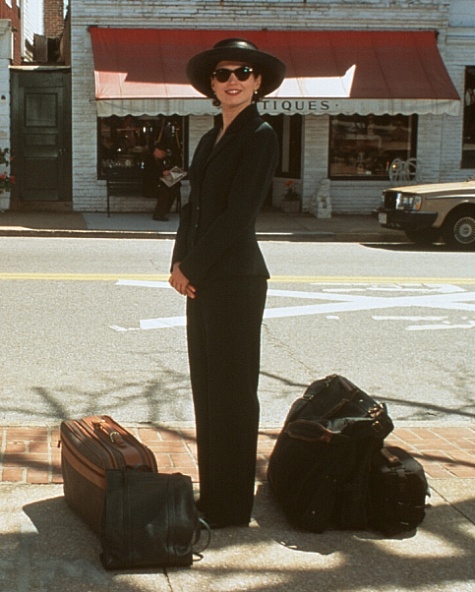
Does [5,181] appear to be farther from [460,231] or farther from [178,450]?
[178,450]

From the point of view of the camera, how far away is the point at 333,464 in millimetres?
4148

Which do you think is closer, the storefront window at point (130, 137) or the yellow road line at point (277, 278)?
the yellow road line at point (277, 278)

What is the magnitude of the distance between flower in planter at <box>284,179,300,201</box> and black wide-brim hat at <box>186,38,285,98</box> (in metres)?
16.7

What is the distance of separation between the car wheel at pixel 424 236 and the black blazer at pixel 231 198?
1217 centimetres

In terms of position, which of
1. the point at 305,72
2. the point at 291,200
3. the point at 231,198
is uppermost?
the point at 305,72

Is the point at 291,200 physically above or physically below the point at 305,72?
below

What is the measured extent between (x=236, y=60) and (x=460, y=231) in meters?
12.1

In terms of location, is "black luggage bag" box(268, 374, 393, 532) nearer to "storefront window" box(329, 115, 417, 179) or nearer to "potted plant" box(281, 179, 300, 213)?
"potted plant" box(281, 179, 300, 213)

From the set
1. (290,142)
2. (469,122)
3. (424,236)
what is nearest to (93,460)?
(424,236)

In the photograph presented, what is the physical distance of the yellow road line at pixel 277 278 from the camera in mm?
11367

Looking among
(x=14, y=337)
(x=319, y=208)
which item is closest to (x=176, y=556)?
(x=14, y=337)

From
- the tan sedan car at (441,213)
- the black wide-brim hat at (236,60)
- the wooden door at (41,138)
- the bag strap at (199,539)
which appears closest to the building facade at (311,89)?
the wooden door at (41,138)

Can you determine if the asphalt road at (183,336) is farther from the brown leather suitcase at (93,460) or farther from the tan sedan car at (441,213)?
the tan sedan car at (441,213)

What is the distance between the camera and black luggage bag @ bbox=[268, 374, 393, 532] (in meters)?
4.14
